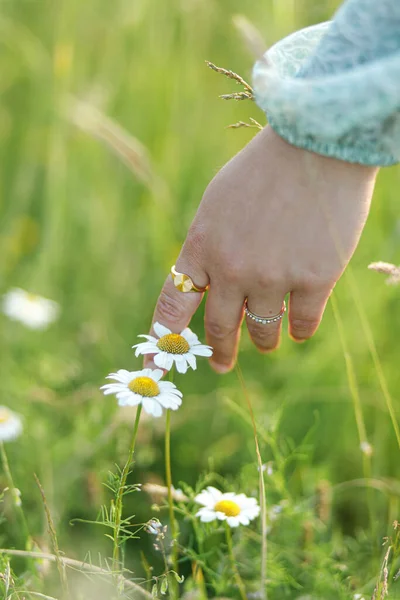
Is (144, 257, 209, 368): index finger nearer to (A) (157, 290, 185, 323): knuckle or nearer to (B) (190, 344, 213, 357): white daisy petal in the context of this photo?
(A) (157, 290, 185, 323): knuckle

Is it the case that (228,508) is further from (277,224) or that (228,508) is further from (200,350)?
(277,224)

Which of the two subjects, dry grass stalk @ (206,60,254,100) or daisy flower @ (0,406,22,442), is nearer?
dry grass stalk @ (206,60,254,100)

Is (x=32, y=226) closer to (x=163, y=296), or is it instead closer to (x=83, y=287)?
(x=83, y=287)

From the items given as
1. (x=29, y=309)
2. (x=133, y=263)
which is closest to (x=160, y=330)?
(x=29, y=309)

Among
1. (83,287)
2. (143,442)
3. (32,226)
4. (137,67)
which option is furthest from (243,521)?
(137,67)

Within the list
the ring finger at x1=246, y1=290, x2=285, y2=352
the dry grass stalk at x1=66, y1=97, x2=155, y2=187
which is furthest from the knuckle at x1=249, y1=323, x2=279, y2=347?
the dry grass stalk at x1=66, y1=97, x2=155, y2=187

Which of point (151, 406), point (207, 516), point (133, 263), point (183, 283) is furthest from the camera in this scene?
point (133, 263)
